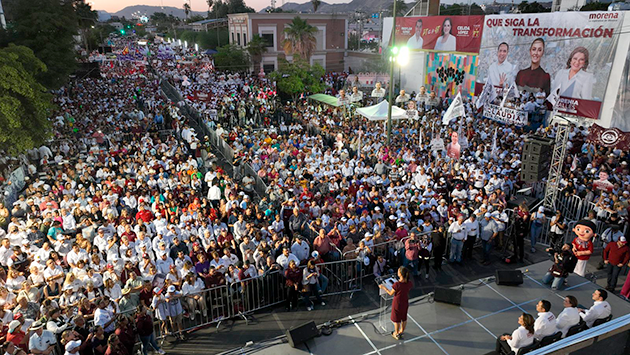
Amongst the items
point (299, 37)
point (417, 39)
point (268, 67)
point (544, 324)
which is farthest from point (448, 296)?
point (268, 67)

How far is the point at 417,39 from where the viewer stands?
3008 centimetres

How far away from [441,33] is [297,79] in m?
10.7

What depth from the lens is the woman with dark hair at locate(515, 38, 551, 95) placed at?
20.8 metres

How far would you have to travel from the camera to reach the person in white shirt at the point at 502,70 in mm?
22672

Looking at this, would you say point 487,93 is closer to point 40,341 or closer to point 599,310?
point 599,310

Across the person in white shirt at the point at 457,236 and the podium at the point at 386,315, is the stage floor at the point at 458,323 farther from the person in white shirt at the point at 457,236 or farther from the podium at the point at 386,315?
the person in white shirt at the point at 457,236

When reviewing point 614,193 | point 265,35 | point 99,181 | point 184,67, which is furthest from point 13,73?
Result: point 265,35

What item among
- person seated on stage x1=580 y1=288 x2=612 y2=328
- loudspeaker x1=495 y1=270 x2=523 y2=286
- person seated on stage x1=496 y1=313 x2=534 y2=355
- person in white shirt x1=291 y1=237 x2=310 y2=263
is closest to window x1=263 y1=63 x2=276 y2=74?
person in white shirt x1=291 y1=237 x2=310 y2=263

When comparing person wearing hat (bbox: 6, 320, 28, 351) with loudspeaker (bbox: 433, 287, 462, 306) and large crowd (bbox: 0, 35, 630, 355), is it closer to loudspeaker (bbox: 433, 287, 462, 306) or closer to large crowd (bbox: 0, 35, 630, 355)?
large crowd (bbox: 0, 35, 630, 355)

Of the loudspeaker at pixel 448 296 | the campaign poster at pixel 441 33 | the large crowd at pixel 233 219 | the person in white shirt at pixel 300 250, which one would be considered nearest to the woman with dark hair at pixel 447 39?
the campaign poster at pixel 441 33

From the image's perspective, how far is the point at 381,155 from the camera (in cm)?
1568

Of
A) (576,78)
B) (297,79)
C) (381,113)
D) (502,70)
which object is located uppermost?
(502,70)

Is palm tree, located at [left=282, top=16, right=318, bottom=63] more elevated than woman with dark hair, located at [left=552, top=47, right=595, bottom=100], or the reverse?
palm tree, located at [left=282, top=16, right=318, bottom=63]

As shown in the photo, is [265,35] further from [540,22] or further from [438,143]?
[438,143]
